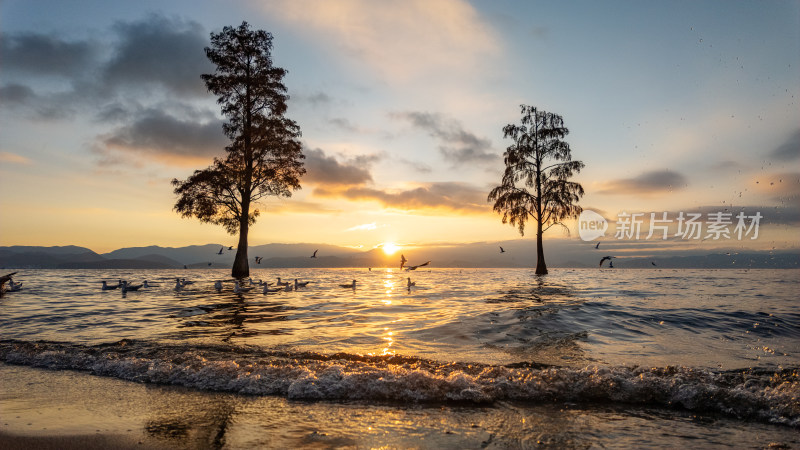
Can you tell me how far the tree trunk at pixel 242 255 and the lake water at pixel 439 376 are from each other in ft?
59.6

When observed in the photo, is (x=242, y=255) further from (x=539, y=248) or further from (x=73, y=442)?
(x=73, y=442)

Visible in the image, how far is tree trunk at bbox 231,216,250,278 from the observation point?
1158 inches

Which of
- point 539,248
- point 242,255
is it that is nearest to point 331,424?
point 242,255

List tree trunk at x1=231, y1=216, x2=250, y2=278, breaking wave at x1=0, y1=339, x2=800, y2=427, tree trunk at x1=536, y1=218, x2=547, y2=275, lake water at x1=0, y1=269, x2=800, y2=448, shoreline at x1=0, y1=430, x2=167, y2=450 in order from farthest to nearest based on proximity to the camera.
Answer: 1. tree trunk at x1=536, y1=218, x2=547, y2=275
2. tree trunk at x1=231, y1=216, x2=250, y2=278
3. breaking wave at x1=0, y1=339, x2=800, y2=427
4. lake water at x1=0, y1=269, x2=800, y2=448
5. shoreline at x1=0, y1=430, x2=167, y2=450

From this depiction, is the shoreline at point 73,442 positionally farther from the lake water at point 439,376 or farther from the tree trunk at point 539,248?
the tree trunk at point 539,248

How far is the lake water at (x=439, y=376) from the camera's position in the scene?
13.4 ft

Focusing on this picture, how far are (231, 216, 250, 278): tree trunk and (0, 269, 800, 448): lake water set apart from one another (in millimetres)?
18155

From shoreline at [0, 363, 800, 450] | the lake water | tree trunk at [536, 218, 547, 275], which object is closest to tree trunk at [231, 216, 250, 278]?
the lake water

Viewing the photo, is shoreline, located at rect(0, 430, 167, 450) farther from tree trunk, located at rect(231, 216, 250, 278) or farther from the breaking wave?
tree trunk, located at rect(231, 216, 250, 278)

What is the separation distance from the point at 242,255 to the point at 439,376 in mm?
27542

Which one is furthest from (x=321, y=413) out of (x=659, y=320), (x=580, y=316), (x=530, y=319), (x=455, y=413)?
(x=659, y=320)

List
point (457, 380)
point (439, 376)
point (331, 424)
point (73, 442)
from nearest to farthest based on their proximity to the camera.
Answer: point (73, 442)
point (331, 424)
point (457, 380)
point (439, 376)

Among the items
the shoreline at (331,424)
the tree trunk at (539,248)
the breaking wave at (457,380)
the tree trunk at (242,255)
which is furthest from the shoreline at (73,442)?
the tree trunk at (539,248)

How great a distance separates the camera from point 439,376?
5613 millimetres
